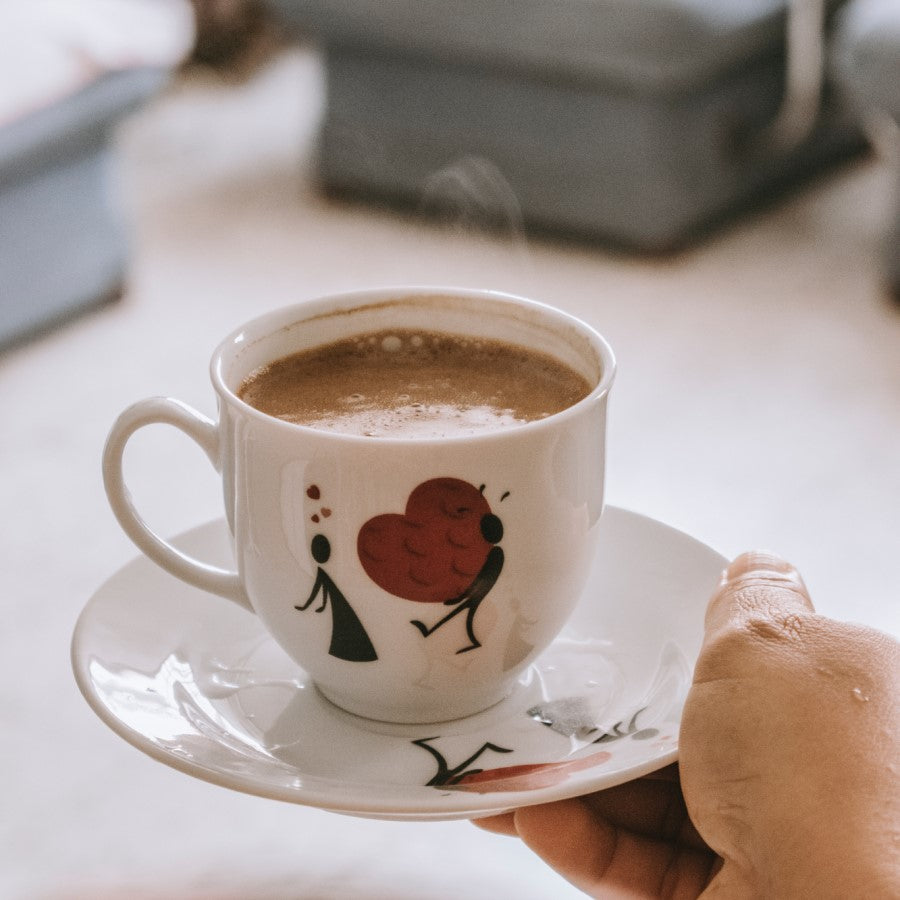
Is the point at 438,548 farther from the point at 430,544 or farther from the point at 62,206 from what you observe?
the point at 62,206

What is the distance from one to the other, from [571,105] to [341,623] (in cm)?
171

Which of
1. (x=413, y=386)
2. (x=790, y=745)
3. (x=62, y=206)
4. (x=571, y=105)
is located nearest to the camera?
(x=790, y=745)

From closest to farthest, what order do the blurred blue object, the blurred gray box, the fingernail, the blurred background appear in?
1. the fingernail
2. the blurred background
3. the blurred blue object
4. the blurred gray box

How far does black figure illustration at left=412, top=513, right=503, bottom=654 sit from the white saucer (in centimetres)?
5

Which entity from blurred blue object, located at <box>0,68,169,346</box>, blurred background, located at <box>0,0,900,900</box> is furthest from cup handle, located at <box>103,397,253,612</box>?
blurred blue object, located at <box>0,68,169,346</box>

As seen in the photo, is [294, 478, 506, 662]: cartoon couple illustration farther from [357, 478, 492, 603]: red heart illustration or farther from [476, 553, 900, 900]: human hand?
[476, 553, 900, 900]: human hand

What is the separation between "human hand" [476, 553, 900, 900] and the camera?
0.49m

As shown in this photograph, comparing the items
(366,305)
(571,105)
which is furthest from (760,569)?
(571,105)

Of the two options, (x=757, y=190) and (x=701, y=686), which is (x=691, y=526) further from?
(x=757, y=190)

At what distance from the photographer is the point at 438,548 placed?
21.7 inches

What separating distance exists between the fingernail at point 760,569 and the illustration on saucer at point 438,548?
126 millimetres

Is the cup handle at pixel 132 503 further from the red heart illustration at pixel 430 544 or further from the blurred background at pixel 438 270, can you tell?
the blurred background at pixel 438 270

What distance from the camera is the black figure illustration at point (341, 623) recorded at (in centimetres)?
56

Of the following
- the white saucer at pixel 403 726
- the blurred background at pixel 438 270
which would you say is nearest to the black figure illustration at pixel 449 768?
the white saucer at pixel 403 726
